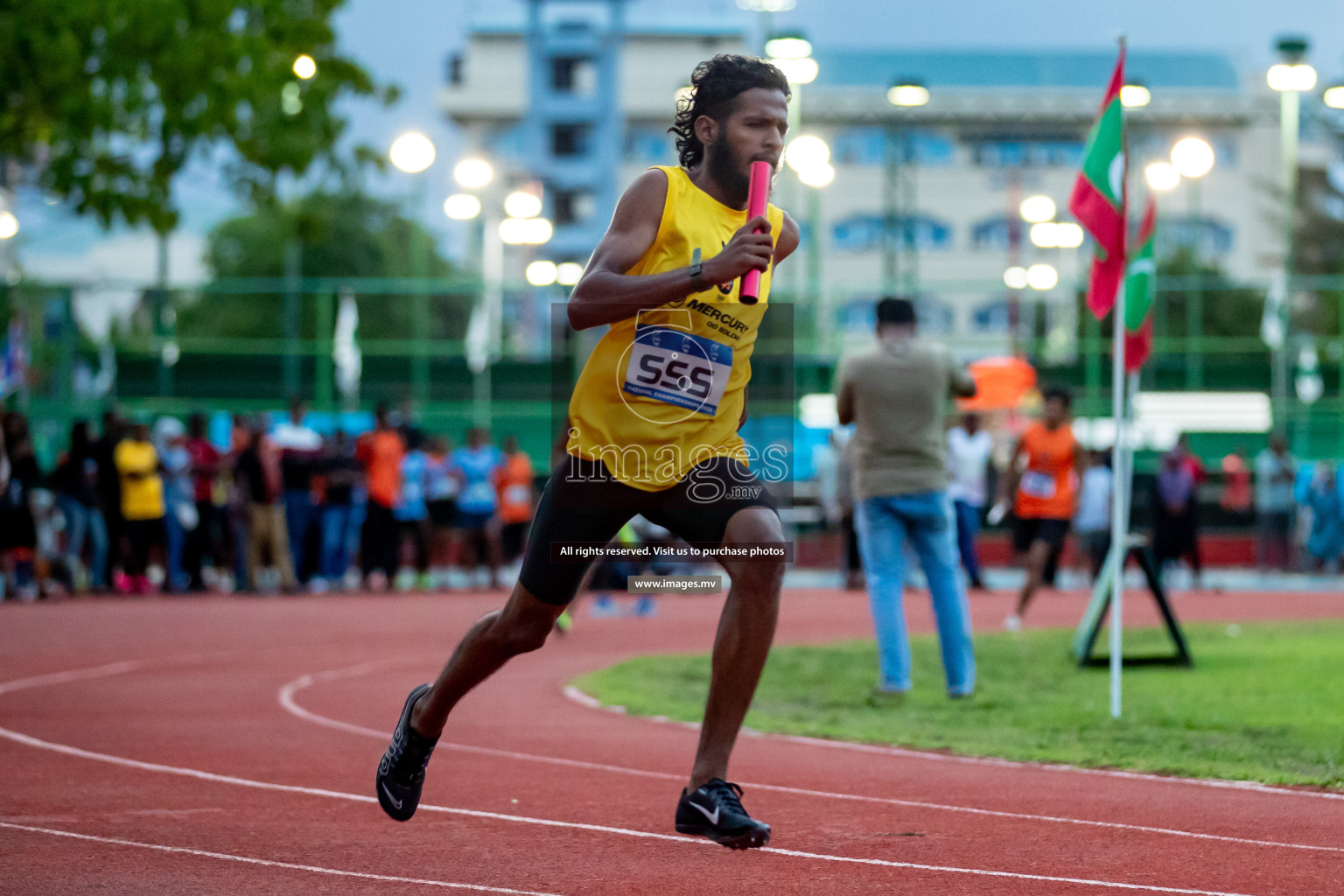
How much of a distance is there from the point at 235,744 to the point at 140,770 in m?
0.85

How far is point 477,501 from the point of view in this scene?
2023 cm

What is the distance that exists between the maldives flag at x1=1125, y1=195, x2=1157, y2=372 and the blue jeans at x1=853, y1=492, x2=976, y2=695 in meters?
1.42

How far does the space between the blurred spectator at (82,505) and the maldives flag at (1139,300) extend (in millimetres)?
12659

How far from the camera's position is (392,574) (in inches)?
794

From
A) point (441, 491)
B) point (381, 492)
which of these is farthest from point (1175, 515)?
point (381, 492)

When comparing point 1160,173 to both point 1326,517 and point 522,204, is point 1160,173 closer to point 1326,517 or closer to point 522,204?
point 1326,517

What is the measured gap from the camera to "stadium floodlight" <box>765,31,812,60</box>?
23500mm

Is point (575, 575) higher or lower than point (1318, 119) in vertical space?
lower

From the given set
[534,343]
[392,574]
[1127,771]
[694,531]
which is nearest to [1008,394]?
[534,343]

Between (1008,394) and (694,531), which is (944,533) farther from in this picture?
(1008,394)

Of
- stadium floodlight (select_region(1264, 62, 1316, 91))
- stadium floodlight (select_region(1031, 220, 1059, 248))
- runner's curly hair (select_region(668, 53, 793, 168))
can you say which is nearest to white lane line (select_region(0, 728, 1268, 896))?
runner's curly hair (select_region(668, 53, 793, 168))

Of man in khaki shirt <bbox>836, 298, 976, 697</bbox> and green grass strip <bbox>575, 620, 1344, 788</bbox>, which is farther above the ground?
man in khaki shirt <bbox>836, 298, 976, 697</bbox>

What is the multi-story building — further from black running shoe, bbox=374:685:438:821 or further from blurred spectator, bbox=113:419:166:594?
black running shoe, bbox=374:685:438:821

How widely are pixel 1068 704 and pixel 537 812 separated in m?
4.06
